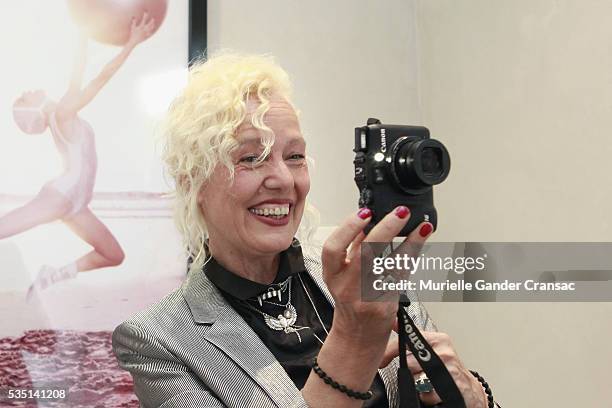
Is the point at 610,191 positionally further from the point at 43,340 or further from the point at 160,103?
the point at 43,340

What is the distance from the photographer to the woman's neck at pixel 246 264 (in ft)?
3.45

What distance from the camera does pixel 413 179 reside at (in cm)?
77

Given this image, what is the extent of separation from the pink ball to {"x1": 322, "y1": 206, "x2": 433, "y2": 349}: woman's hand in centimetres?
95

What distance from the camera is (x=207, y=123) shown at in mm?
1029

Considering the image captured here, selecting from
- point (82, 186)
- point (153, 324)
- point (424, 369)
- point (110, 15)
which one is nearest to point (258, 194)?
point (153, 324)

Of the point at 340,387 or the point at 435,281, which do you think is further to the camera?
the point at 435,281

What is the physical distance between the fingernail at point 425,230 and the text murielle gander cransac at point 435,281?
0.03m

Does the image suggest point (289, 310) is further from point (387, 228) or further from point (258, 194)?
point (387, 228)

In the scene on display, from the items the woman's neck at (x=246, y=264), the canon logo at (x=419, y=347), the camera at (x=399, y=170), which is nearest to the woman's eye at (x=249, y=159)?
the woman's neck at (x=246, y=264)

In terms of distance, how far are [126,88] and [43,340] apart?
57cm

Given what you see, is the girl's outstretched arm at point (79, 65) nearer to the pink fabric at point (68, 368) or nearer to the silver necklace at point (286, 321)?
the pink fabric at point (68, 368)

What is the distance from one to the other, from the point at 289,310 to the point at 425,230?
345mm

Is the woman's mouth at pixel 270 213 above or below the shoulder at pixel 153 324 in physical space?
above

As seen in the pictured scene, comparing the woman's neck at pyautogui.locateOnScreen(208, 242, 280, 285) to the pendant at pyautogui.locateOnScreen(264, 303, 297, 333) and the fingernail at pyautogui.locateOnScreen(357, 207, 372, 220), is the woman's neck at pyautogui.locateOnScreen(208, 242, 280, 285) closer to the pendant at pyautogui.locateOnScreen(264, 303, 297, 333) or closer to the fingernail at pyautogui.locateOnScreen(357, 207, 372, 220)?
the pendant at pyautogui.locateOnScreen(264, 303, 297, 333)
